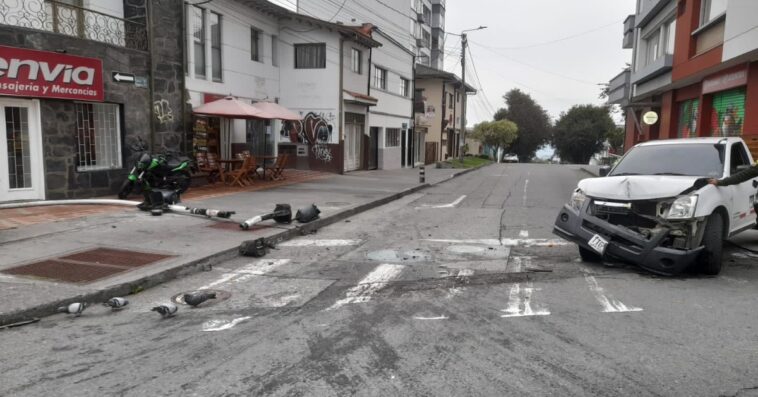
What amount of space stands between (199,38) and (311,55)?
6.47 metres

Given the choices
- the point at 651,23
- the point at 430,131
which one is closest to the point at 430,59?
the point at 430,131


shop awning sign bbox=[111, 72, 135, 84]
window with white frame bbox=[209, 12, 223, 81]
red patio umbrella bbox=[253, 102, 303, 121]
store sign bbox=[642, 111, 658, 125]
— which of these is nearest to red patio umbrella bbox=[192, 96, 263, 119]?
red patio umbrella bbox=[253, 102, 303, 121]

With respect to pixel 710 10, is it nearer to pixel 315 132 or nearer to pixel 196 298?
pixel 315 132

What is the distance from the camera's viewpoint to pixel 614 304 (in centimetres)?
579

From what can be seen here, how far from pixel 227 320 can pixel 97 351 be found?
117cm

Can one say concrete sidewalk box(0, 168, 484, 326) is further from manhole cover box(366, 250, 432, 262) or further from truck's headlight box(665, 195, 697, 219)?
truck's headlight box(665, 195, 697, 219)

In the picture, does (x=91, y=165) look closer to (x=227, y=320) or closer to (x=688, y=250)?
(x=227, y=320)

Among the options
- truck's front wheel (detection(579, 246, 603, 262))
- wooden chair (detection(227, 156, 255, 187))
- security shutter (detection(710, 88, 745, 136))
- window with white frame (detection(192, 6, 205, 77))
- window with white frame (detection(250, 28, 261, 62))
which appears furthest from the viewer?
window with white frame (detection(250, 28, 261, 62))

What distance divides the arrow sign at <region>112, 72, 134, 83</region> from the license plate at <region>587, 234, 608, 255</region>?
1154 centimetres

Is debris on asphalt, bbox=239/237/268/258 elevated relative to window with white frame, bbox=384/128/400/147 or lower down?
lower down

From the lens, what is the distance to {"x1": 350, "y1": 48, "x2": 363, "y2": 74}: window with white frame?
24.8 metres

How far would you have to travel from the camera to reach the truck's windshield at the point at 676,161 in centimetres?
766

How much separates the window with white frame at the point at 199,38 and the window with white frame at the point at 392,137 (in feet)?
46.5

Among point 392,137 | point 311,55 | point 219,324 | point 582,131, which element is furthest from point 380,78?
point 582,131
